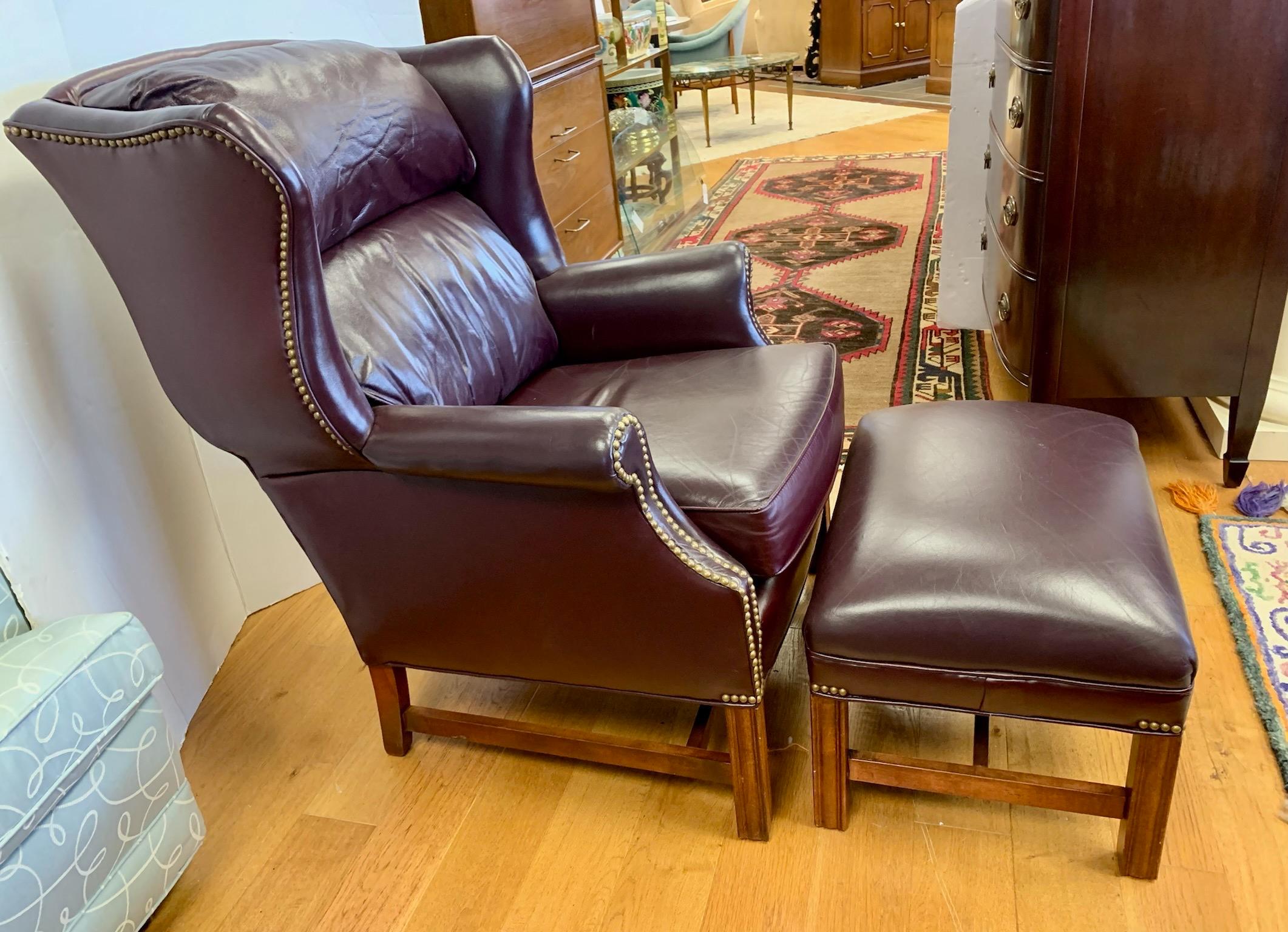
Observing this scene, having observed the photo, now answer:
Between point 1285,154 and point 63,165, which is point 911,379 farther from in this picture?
point 63,165

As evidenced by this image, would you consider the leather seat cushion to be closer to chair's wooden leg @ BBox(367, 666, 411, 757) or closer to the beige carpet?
chair's wooden leg @ BBox(367, 666, 411, 757)

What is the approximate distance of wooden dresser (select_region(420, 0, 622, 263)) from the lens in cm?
221

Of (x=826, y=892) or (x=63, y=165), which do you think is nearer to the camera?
(x=63, y=165)

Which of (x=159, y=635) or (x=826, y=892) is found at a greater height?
(x=159, y=635)

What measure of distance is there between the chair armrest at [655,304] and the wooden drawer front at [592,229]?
0.90 m

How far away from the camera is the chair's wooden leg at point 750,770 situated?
1.26 m

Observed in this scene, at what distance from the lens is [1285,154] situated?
1705mm

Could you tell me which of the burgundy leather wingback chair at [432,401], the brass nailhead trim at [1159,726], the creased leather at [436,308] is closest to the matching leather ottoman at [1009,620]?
the brass nailhead trim at [1159,726]

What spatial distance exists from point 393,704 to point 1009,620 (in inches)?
35.6

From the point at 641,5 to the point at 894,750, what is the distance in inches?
195

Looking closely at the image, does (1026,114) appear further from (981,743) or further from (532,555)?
(532,555)

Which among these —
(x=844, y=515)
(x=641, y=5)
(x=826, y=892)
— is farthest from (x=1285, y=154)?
(x=641, y=5)

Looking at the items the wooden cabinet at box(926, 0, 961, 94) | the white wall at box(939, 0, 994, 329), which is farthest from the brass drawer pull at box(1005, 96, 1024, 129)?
the wooden cabinet at box(926, 0, 961, 94)

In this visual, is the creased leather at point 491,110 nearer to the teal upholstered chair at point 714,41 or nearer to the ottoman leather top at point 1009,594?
the ottoman leather top at point 1009,594
